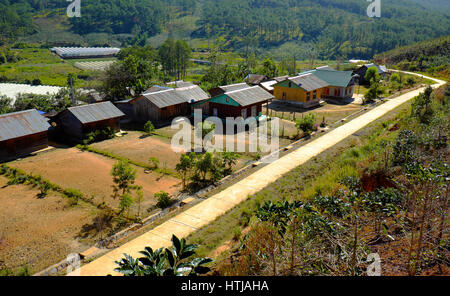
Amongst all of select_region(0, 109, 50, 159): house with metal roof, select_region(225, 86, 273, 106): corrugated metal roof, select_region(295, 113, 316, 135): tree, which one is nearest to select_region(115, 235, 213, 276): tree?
select_region(0, 109, 50, 159): house with metal roof

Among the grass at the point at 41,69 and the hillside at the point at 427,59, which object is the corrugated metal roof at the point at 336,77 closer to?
the hillside at the point at 427,59

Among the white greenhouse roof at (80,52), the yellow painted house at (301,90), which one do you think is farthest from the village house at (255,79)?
the white greenhouse roof at (80,52)

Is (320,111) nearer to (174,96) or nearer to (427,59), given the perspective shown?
(174,96)

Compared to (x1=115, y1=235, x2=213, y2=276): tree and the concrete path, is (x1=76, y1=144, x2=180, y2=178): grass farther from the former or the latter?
(x1=115, y1=235, x2=213, y2=276): tree

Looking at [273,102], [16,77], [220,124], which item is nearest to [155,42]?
[16,77]

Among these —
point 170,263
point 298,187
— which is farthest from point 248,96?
point 170,263

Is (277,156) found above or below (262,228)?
below
